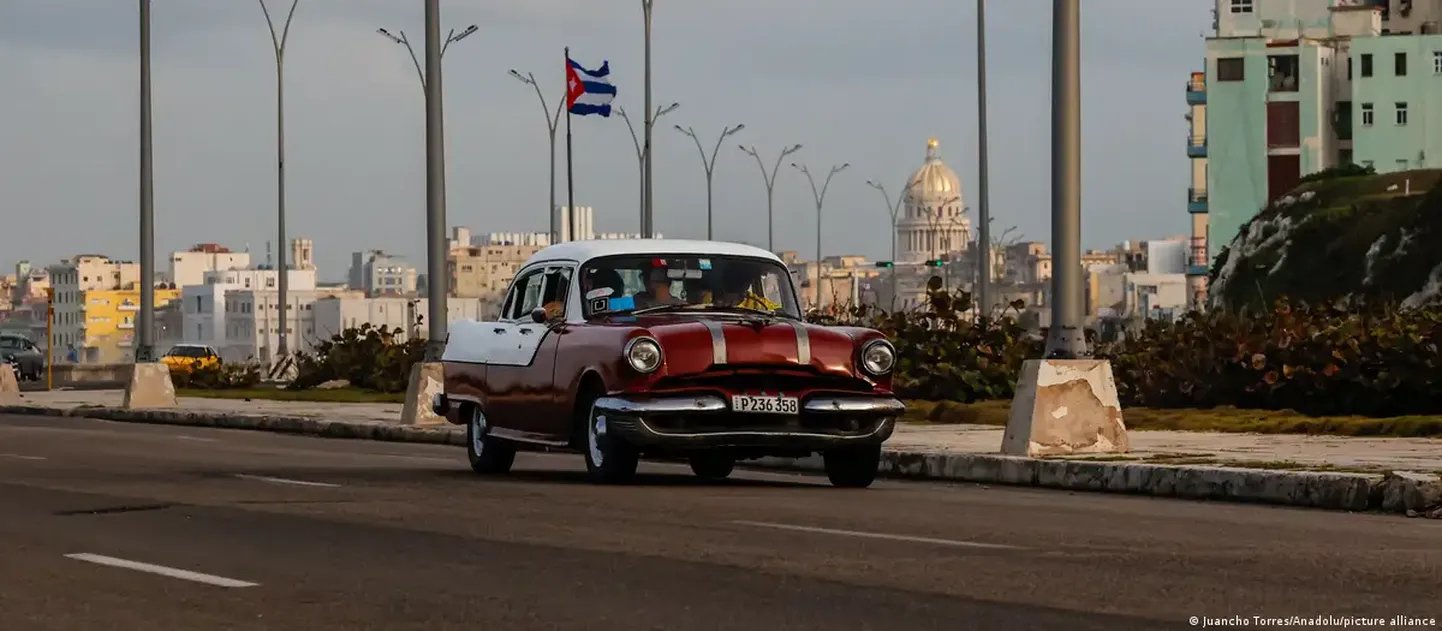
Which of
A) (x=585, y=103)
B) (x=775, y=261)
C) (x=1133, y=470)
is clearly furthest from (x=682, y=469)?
(x=585, y=103)

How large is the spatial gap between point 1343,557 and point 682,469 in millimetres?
11132

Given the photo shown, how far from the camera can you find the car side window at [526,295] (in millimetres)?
20270

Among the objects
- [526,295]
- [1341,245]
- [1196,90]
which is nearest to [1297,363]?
[526,295]

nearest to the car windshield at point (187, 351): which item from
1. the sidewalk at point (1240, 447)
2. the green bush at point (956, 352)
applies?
the green bush at point (956, 352)

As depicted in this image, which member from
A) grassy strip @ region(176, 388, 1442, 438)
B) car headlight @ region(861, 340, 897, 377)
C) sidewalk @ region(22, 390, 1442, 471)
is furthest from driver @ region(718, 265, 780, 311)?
grassy strip @ region(176, 388, 1442, 438)

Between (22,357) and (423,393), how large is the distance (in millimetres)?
52613

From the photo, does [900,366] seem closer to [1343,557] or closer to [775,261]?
[775,261]

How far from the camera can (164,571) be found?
11117 millimetres

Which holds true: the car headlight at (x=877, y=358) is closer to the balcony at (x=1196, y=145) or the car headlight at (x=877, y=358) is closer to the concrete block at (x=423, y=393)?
the concrete block at (x=423, y=393)

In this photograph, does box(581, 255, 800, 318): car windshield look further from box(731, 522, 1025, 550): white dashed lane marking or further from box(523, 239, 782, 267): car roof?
box(731, 522, 1025, 550): white dashed lane marking

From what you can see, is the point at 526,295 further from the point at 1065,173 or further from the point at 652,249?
the point at 1065,173

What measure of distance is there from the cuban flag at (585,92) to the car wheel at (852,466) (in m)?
43.3

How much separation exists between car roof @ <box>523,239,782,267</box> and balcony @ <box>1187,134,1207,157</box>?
112523mm

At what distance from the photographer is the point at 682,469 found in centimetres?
2206
